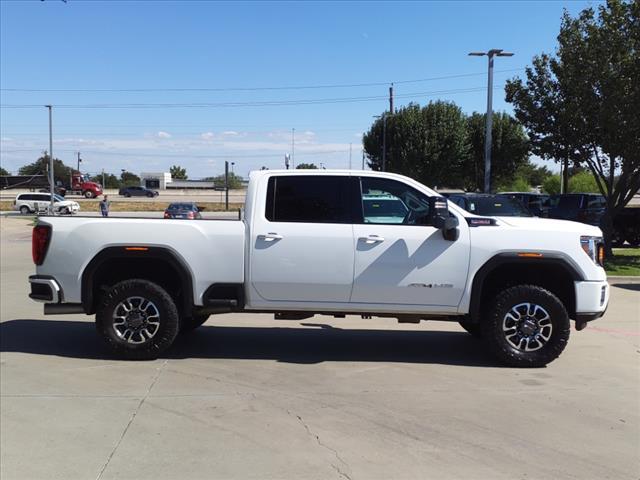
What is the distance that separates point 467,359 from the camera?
6.36 meters

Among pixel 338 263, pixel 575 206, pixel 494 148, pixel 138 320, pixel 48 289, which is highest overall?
pixel 494 148

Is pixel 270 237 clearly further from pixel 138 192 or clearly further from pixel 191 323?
pixel 138 192

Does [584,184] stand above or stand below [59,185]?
above

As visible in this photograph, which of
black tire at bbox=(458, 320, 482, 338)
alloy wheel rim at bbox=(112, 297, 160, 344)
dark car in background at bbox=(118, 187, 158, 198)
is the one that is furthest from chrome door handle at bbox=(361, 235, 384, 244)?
dark car in background at bbox=(118, 187, 158, 198)

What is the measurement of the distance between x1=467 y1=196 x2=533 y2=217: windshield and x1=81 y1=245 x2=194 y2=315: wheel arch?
8524 millimetres

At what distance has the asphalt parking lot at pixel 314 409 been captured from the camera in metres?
3.80

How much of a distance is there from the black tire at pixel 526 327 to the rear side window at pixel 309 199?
73.5 inches

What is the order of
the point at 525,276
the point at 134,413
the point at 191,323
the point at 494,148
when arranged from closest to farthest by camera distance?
the point at 134,413 < the point at 525,276 < the point at 191,323 < the point at 494,148

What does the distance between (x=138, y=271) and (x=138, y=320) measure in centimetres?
57

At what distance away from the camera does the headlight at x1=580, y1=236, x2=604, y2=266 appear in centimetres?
586

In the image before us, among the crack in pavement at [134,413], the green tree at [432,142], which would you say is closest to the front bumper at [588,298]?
the crack in pavement at [134,413]

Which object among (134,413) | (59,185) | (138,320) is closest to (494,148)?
(138,320)

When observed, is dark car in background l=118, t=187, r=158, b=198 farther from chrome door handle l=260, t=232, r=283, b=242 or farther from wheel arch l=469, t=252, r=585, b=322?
wheel arch l=469, t=252, r=585, b=322

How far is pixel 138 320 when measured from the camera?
19.9ft
